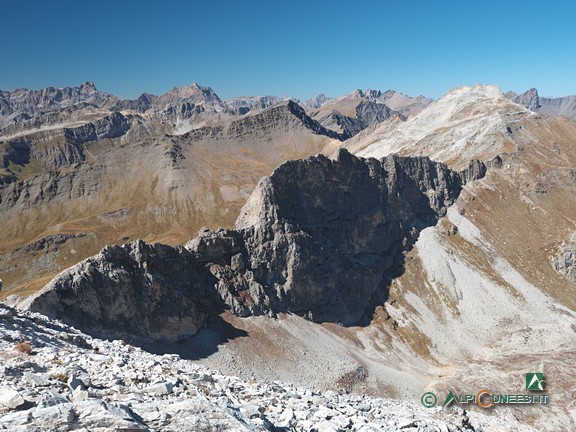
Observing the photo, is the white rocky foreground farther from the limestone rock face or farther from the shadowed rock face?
the shadowed rock face

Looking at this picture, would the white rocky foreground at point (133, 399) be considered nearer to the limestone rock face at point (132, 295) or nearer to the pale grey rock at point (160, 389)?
the pale grey rock at point (160, 389)

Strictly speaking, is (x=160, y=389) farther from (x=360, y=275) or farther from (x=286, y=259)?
(x=360, y=275)

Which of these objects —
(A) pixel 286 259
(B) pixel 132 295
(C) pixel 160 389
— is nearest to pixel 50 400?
(C) pixel 160 389

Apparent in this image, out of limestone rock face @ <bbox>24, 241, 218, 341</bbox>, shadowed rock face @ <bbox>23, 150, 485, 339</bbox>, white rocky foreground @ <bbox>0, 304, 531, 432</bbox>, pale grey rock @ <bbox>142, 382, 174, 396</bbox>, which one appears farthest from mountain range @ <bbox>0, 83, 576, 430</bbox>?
pale grey rock @ <bbox>142, 382, 174, 396</bbox>

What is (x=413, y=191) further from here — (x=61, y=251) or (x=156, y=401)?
(x=156, y=401)

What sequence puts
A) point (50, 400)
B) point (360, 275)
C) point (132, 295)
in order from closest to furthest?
point (50, 400) < point (132, 295) < point (360, 275)

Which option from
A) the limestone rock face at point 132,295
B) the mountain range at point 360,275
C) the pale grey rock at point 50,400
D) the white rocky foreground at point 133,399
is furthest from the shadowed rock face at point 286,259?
the pale grey rock at point 50,400

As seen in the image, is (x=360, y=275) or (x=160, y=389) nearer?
(x=160, y=389)
